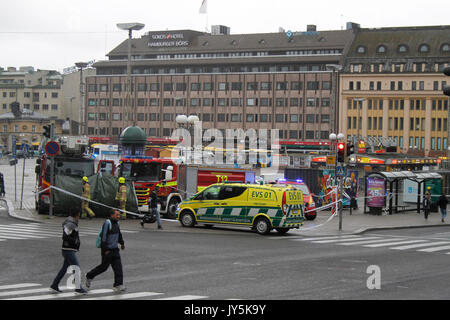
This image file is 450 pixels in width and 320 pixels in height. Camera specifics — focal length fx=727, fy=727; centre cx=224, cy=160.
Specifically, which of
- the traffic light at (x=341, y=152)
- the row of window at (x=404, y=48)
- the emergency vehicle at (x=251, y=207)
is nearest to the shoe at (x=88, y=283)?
the emergency vehicle at (x=251, y=207)

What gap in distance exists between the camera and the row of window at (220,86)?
11119 centimetres

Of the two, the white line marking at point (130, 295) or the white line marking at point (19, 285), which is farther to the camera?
the white line marking at point (19, 285)

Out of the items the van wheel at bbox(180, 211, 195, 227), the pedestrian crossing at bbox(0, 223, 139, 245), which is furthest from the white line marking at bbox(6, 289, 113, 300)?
the van wheel at bbox(180, 211, 195, 227)

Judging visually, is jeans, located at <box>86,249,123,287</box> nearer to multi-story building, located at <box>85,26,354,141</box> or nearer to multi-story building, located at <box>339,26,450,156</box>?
multi-story building, located at <box>339,26,450,156</box>

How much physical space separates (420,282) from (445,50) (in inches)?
3660

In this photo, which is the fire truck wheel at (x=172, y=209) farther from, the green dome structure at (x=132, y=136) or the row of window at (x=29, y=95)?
the row of window at (x=29, y=95)

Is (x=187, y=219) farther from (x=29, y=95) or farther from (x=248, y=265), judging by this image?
(x=29, y=95)

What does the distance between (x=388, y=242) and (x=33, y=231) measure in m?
12.1

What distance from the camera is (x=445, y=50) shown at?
10256 cm

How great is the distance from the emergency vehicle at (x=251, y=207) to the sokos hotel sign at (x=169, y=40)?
320 ft

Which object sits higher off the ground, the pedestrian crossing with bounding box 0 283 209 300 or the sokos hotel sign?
the sokos hotel sign

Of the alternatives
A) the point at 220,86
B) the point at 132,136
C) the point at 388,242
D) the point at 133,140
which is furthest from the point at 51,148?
the point at 220,86

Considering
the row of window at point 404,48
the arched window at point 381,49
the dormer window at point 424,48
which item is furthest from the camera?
the arched window at point 381,49

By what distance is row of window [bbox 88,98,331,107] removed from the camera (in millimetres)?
111819
